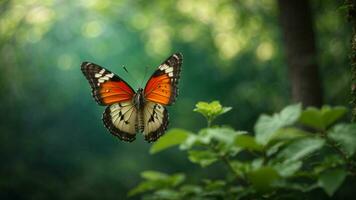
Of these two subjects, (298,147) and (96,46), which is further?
(96,46)

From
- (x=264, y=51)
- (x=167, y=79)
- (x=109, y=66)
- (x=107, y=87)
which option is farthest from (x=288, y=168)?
(x=109, y=66)

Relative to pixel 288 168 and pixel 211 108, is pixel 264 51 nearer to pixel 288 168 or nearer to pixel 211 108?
pixel 211 108

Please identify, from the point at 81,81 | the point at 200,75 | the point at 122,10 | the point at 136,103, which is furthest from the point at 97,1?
the point at 136,103

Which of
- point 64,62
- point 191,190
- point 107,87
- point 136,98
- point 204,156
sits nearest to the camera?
point 204,156

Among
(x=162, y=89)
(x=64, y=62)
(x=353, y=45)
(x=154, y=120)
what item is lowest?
(x=353, y=45)

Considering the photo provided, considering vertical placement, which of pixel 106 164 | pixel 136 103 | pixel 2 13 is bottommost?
pixel 136 103

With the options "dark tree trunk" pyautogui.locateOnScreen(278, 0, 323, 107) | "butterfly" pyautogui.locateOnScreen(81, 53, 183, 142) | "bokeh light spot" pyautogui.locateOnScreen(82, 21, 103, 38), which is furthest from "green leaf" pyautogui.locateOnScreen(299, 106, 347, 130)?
"bokeh light spot" pyautogui.locateOnScreen(82, 21, 103, 38)

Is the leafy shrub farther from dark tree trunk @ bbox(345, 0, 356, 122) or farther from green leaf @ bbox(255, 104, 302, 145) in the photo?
dark tree trunk @ bbox(345, 0, 356, 122)

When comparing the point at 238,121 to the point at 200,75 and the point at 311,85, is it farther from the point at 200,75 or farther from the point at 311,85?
the point at 311,85
